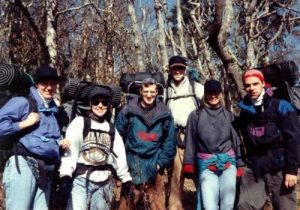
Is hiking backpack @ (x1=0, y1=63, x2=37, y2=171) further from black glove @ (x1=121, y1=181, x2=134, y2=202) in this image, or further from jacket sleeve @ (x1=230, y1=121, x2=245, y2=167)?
jacket sleeve @ (x1=230, y1=121, x2=245, y2=167)

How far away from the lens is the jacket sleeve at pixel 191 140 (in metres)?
4.77

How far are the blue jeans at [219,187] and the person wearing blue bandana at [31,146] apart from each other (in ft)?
5.56

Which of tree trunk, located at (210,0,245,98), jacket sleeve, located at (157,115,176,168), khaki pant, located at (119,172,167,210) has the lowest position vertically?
khaki pant, located at (119,172,167,210)

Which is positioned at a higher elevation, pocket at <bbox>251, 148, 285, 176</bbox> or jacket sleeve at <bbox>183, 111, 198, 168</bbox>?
jacket sleeve at <bbox>183, 111, 198, 168</bbox>

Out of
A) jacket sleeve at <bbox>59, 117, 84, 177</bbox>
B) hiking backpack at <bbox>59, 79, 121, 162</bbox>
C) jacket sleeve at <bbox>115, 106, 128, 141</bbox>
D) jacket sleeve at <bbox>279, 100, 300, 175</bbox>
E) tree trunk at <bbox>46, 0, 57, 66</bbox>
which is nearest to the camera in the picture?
jacket sleeve at <bbox>59, 117, 84, 177</bbox>

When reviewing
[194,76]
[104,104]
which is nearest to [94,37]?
[194,76]

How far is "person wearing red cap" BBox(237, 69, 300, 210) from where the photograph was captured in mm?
4445

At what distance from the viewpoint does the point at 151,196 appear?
498 cm

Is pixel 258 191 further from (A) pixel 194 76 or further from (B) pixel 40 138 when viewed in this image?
(B) pixel 40 138

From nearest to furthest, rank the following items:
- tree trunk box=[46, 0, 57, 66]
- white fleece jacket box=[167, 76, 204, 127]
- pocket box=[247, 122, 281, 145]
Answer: pocket box=[247, 122, 281, 145], white fleece jacket box=[167, 76, 204, 127], tree trunk box=[46, 0, 57, 66]

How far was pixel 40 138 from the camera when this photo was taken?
3979 millimetres

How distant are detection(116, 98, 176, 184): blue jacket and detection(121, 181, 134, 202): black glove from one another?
134mm

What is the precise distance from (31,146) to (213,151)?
6.78 feet

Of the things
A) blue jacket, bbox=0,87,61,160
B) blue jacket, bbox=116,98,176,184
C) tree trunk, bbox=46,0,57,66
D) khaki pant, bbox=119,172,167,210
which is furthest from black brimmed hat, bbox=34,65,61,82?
tree trunk, bbox=46,0,57,66
